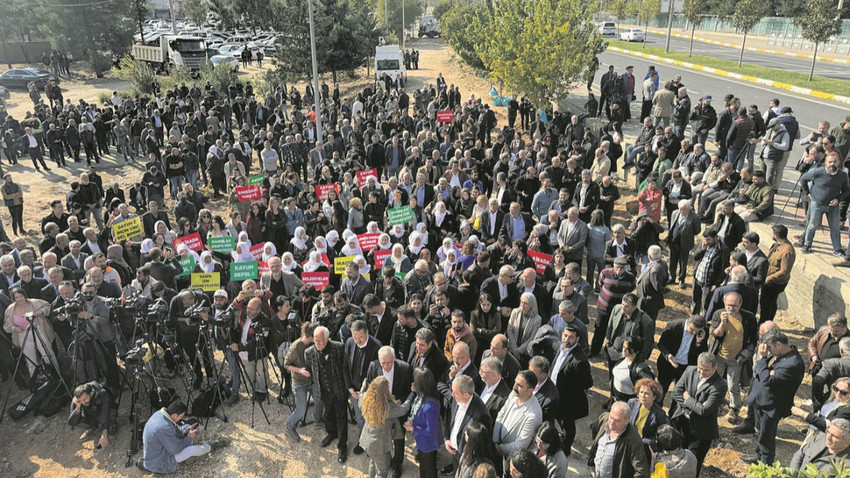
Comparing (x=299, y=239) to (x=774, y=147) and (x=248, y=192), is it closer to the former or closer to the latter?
(x=248, y=192)

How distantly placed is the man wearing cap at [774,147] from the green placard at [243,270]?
9.94 metres

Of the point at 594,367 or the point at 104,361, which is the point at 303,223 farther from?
the point at 594,367

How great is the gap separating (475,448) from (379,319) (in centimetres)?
270

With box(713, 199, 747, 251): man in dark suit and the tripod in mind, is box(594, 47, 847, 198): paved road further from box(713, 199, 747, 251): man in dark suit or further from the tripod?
the tripod

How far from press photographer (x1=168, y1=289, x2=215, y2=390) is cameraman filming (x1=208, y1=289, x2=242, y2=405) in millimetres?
173

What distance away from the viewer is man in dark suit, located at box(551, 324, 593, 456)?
635 centimetres

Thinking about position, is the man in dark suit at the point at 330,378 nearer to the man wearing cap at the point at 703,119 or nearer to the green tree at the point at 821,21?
the man wearing cap at the point at 703,119

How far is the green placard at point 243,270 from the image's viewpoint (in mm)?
9383

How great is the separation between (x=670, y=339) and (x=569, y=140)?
9.63 meters

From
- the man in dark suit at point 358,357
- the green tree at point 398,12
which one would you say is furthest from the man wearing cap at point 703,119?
the green tree at point 398,12

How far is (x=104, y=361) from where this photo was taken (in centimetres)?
817

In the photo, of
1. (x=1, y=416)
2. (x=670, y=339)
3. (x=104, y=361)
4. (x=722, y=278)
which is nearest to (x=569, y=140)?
(x=722, y=278)

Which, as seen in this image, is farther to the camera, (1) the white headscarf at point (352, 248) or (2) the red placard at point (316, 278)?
(1) the white headscarf at point (352, 248)

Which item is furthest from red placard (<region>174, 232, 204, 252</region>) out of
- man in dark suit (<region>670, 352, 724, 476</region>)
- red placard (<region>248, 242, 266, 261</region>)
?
man in dark suit (<region>670, 352, 724, 476</region>)
